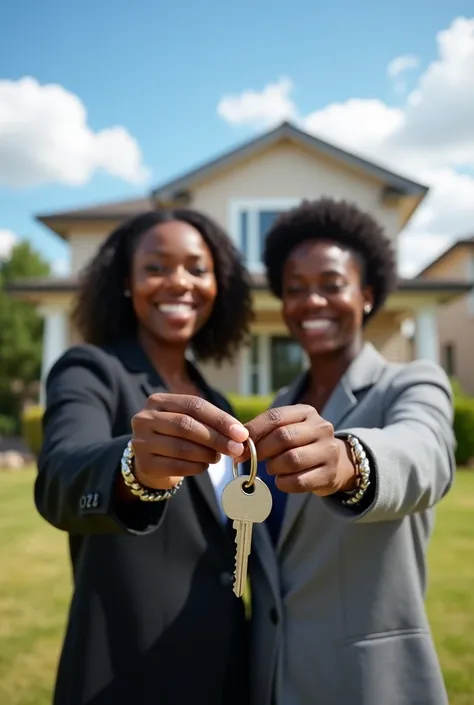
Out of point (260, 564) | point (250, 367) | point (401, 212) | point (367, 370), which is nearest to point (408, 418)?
point (367, 370)

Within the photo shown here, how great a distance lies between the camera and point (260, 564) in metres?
1.98

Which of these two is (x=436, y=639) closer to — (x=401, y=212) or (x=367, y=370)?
(x=367, y=370)

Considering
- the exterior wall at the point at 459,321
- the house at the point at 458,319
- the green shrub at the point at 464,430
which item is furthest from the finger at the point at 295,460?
the exterior wall at the point at 459,321

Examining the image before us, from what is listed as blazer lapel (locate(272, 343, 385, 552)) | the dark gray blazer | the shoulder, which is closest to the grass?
the dark gray blazer

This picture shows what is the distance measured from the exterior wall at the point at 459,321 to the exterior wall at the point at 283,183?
7.61m

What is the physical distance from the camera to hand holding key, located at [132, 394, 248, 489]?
105 centimetres

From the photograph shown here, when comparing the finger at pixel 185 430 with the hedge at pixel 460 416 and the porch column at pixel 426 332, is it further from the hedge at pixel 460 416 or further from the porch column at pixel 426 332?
the porch column at pixel 426 332

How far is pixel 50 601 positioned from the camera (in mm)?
5008

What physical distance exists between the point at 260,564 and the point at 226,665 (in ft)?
1.09

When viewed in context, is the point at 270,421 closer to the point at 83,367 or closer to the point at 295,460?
the point at 295,460

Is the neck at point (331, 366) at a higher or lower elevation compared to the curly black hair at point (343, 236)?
lower

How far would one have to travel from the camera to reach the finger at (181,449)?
1.08 m

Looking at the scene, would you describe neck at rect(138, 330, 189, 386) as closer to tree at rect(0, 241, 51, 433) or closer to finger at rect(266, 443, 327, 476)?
finger at rect(266, 443, 327, 476)

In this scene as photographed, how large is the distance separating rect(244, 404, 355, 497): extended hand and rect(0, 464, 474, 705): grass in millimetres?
2913
